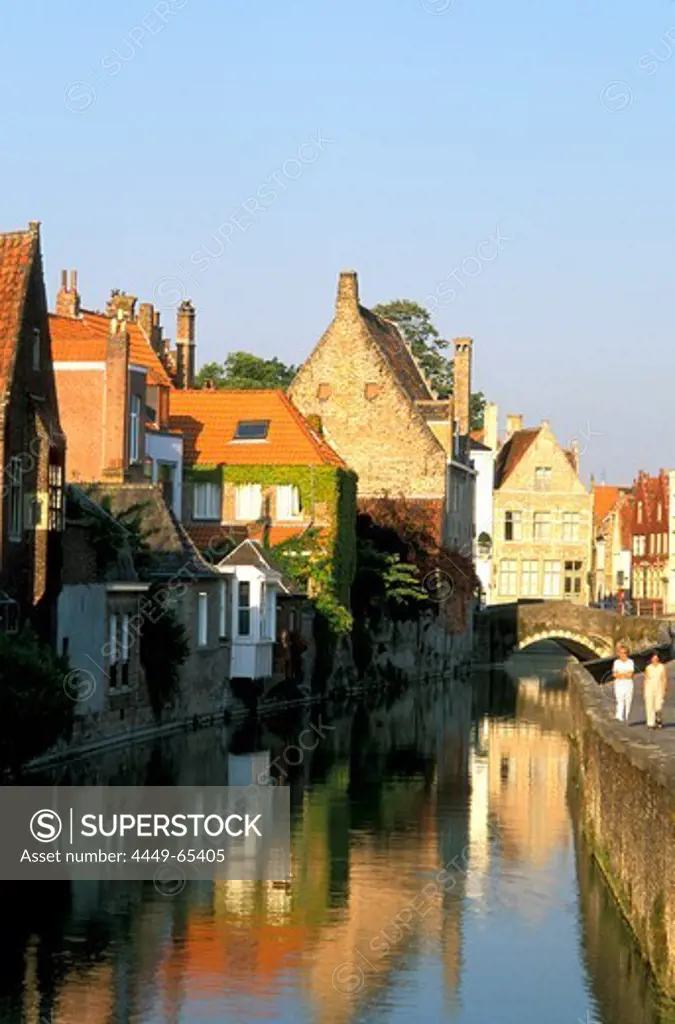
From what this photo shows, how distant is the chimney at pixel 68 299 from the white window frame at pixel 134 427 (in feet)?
39.5

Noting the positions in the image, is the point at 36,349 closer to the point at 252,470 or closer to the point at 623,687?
the point at 623,687

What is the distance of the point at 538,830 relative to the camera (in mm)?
39281

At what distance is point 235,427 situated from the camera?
75.4m

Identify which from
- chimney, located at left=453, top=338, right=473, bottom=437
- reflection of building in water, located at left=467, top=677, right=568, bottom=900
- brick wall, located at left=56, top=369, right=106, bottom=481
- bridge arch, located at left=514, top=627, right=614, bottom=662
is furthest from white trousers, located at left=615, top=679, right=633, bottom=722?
chimney, located at left=453, top=338, right=473, bottom=437

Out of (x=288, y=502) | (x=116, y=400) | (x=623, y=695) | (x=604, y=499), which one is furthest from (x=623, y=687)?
(x=604, y=499)

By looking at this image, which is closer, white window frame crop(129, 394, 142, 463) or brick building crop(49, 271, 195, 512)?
brick building crop(49, 271, 195, 512)

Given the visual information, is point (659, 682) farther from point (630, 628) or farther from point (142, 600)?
point (630, 628)

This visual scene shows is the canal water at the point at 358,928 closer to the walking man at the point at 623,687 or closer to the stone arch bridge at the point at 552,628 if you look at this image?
the walking man at the point at 623,687

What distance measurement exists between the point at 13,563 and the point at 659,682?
14.5m

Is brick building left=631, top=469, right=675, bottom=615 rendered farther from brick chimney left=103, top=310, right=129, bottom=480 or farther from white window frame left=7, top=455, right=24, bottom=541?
white window frame left=7, top=455, right=24, bottom=541

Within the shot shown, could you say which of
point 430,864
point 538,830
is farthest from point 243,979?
point 538,830

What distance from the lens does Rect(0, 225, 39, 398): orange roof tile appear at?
146 feet

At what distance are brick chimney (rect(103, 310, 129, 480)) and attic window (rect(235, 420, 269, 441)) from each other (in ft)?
42.1

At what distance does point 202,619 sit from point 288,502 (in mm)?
15587
